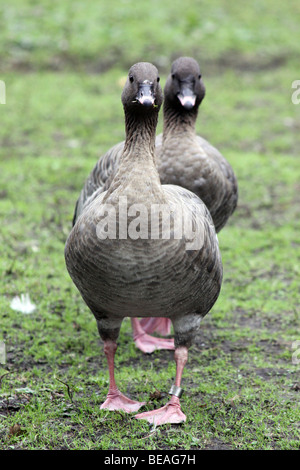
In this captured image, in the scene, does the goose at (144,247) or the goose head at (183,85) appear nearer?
the goose at (144,247)

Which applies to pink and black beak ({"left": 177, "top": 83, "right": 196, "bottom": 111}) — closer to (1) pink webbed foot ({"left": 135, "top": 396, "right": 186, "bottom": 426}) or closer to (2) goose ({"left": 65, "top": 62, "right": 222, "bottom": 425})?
(2) goose ({"left": 65, "top": 62, "right": 222, "bottom": 425})

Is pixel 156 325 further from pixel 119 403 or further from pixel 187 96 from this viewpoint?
pixel 187 96

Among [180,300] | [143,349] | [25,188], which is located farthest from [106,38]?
[180,300]

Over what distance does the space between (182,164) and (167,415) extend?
213 cm

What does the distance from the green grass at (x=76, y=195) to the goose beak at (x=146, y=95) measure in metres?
1.89

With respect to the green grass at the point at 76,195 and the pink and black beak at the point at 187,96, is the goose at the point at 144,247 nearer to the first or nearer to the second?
the green grass at the point at 76,195

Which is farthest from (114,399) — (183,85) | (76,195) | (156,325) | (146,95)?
(76,195)

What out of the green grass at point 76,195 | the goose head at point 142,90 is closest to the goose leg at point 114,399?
the green grass at point 76,195

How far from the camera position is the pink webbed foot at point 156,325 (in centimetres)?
586

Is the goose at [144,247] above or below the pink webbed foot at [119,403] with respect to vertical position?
above

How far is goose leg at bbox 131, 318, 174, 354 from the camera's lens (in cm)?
548

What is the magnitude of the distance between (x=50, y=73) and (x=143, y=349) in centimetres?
810

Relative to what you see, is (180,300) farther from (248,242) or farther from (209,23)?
(209,23)

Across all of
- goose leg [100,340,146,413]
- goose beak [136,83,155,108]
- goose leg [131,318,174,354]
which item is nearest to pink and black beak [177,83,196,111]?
goose beak [136,83,155,108]
